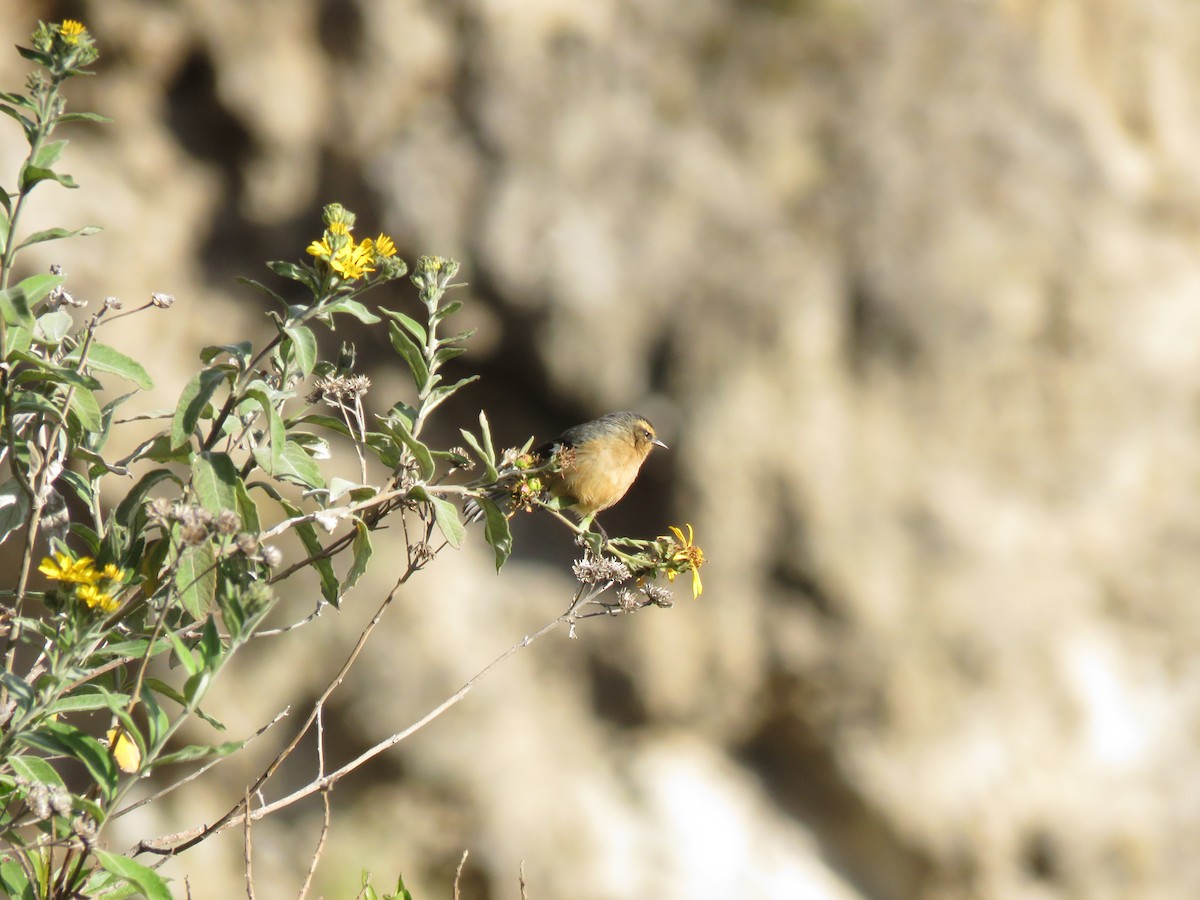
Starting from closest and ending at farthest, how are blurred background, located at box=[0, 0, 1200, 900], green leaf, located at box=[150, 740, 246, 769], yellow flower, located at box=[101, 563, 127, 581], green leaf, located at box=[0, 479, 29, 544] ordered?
green leaf, located at box=[150, 740, 246, 769] < yellow flower, located at box=[101, 563, 127, 581] < green leaf, located at box=[0, 479, 29, 544] < blurred background, located at box=[0, 0, 1200, 900]

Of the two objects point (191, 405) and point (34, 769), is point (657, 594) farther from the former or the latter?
point (34, 769)

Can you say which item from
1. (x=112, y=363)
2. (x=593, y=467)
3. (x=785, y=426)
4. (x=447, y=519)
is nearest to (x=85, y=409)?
(x=112, y=363)

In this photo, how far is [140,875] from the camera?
166 cm

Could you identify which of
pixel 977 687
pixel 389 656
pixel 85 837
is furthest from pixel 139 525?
pixel 977 687

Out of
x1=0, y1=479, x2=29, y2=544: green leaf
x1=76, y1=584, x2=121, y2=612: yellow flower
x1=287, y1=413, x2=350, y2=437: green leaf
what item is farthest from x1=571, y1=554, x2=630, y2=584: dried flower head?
x1=0, y1=479, x2=29, y2=544: green leaf

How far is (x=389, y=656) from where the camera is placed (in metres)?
7.64

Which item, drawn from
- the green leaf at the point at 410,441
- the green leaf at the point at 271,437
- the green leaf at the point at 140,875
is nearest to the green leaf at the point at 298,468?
the green leaf at the point at 271,437

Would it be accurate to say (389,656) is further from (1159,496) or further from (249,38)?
(1159,496)

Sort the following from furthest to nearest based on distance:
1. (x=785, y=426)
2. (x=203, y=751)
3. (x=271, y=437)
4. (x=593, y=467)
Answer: (x=785, y=426), (x=593, y=467), (x=271, y=437), (x=203, y=751)

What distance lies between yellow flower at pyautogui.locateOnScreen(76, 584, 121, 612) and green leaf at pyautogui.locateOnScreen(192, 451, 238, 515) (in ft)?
0.98

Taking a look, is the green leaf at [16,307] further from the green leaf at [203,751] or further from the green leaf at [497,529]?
the green leaf at [497,529]

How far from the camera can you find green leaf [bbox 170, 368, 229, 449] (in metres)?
1.87

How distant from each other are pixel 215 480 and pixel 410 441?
Answer: 1.12 feet

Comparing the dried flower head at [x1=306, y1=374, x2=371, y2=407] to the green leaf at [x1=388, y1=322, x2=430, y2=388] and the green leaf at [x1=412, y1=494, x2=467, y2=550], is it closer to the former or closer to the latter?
the green leaf at [x1=388, y1=322, x2=430, y2=388]
